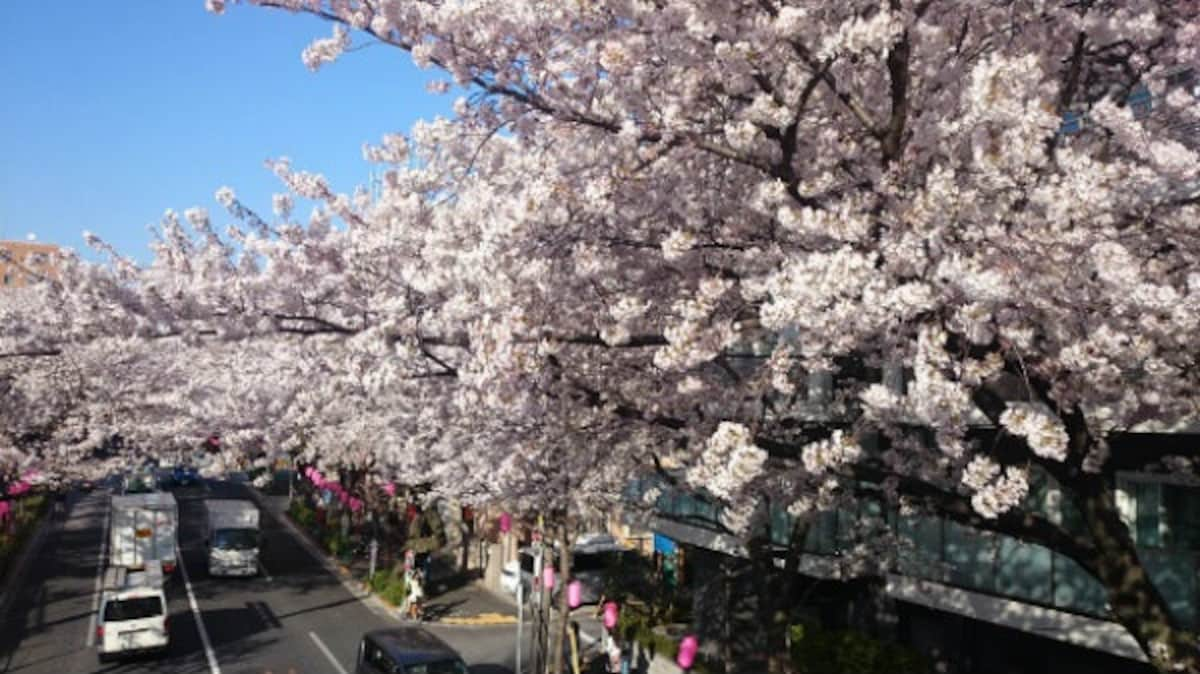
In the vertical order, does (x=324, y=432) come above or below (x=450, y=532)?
above

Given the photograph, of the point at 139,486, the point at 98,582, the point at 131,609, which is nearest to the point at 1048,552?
the point at 131,609

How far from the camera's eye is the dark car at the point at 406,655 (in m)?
16.8

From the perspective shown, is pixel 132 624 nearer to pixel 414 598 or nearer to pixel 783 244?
pixel 414 598

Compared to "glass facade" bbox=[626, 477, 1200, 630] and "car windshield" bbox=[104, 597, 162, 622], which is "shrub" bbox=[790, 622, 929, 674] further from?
"car windshield" bbox=[104, 597, 162, 622]

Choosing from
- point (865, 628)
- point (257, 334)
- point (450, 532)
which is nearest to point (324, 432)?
point (450, 532)

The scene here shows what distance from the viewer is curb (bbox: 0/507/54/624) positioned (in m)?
27.5

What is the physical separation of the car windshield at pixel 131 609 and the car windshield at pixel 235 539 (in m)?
10.5

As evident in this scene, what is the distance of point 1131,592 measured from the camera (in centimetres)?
671

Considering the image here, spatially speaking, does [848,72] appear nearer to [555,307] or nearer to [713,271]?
[713,271]

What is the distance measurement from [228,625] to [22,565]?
12874 mm

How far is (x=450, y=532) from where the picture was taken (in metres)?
37.4

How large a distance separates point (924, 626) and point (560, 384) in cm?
1256

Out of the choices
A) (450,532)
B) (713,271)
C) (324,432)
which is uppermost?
(713,271)

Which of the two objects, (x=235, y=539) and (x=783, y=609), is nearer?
(x=783, y=609)
